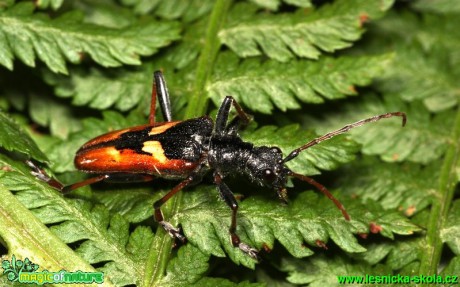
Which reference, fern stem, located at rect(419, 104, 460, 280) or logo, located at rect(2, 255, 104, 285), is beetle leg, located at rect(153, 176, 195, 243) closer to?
logo, located at rect(2, 255, 104, 285)

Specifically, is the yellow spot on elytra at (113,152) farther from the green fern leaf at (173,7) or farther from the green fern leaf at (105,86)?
the green fern leaf at (173,7)

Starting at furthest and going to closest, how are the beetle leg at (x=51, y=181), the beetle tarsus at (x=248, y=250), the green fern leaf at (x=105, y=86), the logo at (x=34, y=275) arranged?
1. the green fern leaf at (x=105, y=86)
2. the beetle leg at (x=51, y=181)
3. the beetle tarsus at (x=248, y=250)
4. the logo at (x=34, y=275)

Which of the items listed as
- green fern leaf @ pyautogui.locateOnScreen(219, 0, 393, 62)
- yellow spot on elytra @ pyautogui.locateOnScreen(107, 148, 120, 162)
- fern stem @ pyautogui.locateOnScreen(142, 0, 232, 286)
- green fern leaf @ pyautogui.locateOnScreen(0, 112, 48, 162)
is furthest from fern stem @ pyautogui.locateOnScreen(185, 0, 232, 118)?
green fern leaf @ pyautogui.locateOnScreen(0, 112, 48, 162)

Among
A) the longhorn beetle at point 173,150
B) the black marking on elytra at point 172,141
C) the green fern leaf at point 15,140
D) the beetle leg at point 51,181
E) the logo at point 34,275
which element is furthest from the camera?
the black marking on elytra at point 172,141

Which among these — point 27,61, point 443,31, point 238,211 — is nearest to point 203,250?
point 238,211

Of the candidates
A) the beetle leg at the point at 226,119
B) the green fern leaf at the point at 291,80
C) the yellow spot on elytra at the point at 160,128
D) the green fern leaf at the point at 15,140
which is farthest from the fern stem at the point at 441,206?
the green fern leaf at the point at 15,140
